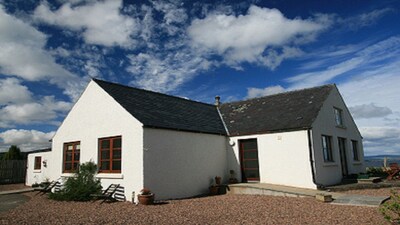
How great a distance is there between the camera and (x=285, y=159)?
46.9 feet

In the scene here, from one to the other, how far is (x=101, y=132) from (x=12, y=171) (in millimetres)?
14745

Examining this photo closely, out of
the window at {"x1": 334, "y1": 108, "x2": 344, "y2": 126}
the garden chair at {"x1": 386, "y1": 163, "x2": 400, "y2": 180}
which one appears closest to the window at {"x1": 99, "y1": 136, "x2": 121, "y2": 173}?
the window at {"x1": 334, "y1": 108, "x2": 344, "y2": 126}

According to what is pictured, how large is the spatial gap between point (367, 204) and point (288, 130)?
5245mm

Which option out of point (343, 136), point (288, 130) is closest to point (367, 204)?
point (288, 130)

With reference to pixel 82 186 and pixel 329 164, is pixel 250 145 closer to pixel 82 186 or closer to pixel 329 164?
pixel 329 164

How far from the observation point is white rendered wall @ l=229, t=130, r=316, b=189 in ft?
44.8

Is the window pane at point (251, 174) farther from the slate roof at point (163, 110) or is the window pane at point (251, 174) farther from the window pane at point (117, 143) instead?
the window pane at point (117, 143)

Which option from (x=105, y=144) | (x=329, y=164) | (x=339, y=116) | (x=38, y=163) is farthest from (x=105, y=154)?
(x=339, y=116)

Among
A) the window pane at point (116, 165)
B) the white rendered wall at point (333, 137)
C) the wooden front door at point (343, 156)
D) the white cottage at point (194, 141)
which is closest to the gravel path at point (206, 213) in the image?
the window pane at point (116, 165)

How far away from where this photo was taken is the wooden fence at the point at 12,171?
23.1m

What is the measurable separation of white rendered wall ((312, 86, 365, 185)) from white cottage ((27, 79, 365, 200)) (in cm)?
6

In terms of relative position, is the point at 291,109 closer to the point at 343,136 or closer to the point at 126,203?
the point at 343,136

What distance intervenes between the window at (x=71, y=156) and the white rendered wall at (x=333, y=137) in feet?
39.8

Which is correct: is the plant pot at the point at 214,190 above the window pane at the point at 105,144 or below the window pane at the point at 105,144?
below
